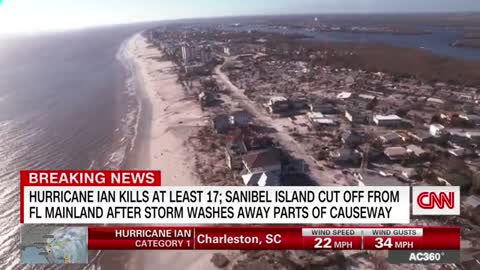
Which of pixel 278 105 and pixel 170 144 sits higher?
pixel 278 105

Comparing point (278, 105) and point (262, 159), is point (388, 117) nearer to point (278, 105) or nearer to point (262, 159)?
point (278, 105)

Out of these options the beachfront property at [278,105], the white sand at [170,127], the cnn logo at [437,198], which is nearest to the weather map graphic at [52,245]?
the white sand at [170,127]

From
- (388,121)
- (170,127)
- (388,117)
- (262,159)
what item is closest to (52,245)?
(262,159)

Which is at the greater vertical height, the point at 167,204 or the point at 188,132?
the point at 167,204

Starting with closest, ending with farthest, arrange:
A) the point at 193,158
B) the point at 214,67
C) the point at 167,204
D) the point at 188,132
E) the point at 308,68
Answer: the point at 167,204 < the point at 193,158 < the point at 188,132 < the point at 308,68 < the point at 214,67

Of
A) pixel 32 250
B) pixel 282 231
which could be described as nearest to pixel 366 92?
pixel 282 231

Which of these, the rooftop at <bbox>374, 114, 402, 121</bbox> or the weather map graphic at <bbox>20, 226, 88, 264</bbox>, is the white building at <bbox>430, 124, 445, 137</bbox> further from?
the weather map graphic at <bbox>20, 226, 88, 264</bbox>

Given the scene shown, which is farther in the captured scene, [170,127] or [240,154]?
[170,127]

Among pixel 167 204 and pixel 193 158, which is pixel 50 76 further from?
pixel 167 204
